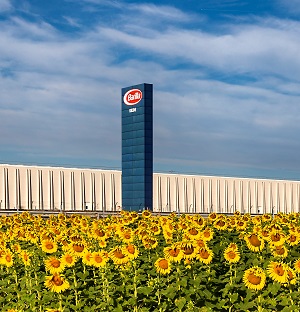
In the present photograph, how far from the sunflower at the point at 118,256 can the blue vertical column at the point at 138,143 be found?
3569cm

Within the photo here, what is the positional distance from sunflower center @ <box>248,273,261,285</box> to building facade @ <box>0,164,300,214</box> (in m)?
48.3

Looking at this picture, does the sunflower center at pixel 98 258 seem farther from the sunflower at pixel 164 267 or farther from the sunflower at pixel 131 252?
the sunflower at pixel 164 267

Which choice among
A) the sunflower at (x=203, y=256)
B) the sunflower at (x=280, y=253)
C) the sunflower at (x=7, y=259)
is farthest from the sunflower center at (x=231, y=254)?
the sunflower at (x=7, y=259)

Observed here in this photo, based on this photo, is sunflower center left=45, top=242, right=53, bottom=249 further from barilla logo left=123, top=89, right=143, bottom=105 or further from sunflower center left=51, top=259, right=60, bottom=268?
barilla logo left=123, top=89, right=143, bottom=105

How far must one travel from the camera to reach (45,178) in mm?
57469

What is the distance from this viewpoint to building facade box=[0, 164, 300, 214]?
2200 inches

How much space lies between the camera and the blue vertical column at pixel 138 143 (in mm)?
43250

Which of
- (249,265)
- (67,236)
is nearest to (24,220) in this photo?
(67,236)

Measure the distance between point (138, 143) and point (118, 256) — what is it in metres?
36.3

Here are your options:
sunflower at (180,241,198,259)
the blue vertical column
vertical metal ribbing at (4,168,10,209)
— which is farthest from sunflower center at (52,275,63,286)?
vertical metal ribbing at (4,168,10,209)

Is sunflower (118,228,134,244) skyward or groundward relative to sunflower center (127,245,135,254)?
skyward

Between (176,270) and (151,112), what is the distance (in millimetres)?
36658

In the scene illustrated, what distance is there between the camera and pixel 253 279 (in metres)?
6.30

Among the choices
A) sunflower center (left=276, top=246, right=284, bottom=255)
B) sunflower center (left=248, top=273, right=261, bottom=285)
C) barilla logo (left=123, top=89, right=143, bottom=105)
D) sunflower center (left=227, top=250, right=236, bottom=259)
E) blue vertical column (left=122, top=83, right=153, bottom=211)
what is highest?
barilla logo (left=123, top=89, right=143, bottom=105)
